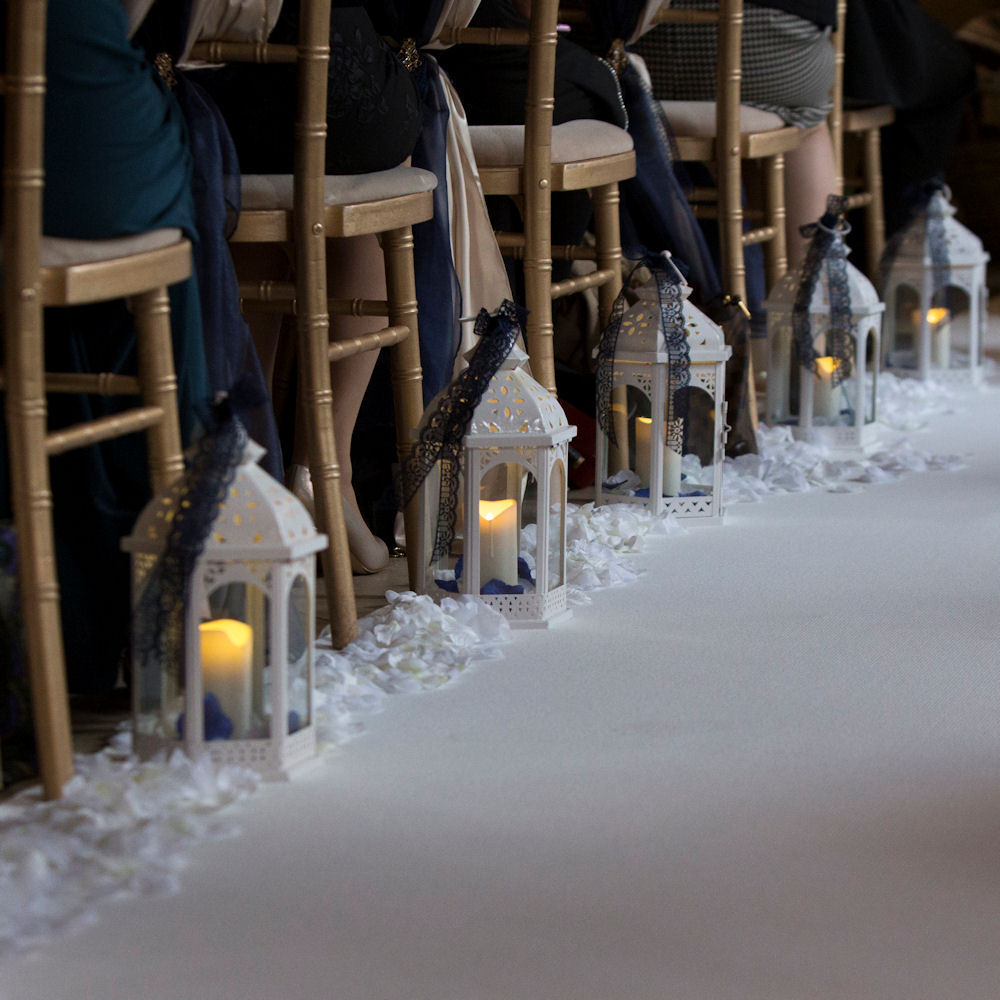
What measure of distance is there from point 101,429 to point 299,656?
26cm

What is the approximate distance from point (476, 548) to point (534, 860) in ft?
1.84

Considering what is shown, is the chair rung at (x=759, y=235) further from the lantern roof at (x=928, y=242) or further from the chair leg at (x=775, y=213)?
the lantern roof at (x=928, y=242)

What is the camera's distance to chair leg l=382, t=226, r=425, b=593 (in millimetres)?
1771

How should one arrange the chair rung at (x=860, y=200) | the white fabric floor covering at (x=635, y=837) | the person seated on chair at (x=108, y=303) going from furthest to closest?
the chair rung at (x=860, y=200) → the person seated on chair at (x=108, y=303) → the white fabric floor covering at (x=635, y=837)

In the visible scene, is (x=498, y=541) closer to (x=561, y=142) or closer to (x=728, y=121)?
(x=561, y=142)

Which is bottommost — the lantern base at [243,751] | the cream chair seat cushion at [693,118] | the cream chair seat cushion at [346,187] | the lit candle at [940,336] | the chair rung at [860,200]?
the lantern base at [243,751]

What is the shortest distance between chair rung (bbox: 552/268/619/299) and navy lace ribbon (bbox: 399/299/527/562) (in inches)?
19.5

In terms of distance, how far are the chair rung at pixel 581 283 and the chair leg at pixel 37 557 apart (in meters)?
1.07

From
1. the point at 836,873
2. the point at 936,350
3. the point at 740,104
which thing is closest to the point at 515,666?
the point at 836,873

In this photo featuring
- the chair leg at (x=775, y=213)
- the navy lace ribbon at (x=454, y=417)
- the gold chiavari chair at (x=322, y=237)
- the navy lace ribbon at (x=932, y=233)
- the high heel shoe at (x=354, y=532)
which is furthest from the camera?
the navy lace ribbon at (x=932, y=233)

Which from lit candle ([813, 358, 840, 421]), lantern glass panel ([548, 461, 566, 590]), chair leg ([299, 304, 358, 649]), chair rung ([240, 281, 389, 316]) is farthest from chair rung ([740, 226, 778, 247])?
chair leg ([299, 304, 358, 649])

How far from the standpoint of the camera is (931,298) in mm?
3221

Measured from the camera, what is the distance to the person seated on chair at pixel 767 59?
2.80 m

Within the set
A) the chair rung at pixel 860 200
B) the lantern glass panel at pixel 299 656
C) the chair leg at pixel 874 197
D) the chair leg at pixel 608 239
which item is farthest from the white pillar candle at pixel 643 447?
the chair leg at pixel 874 197
